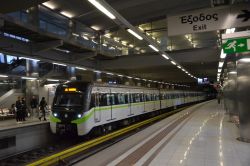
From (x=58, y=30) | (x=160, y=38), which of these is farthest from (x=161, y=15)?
(x=58, y=30)

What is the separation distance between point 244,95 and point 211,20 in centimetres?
279

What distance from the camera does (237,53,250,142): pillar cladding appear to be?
9711 mm

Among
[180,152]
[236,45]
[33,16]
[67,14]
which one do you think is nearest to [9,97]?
[67,14]

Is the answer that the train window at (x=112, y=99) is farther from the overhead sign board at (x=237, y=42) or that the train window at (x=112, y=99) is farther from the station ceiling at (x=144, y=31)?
the overhead sign board at (x=237, y=42)

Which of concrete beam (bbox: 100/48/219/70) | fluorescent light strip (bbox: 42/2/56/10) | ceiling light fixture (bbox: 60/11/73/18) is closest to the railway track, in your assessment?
fluorescent light strip (bbox: 42/2/56/10)

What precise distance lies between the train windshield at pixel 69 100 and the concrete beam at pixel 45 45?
3.35 meters

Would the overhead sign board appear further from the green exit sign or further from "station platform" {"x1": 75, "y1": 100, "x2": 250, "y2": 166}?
"station platform" {"x1": 75, "y1": 100, "x2": 250, "y2": 166}

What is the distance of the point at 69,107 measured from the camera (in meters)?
12.4

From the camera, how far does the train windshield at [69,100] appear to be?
12.3m

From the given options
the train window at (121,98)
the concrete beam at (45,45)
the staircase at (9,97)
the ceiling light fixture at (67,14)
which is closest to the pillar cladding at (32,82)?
the staircase at (9,97)

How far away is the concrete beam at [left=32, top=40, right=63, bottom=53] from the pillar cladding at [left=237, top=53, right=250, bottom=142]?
30.0 feet

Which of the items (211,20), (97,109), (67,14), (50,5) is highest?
(50,5)

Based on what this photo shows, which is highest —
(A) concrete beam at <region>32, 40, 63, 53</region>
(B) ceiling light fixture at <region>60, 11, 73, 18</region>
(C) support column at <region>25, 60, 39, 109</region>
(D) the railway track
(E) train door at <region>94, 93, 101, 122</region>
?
(B) ceiling light fixture at <region>60, 11, 73, 18</region>

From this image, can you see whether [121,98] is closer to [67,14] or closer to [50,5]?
[67,14]
